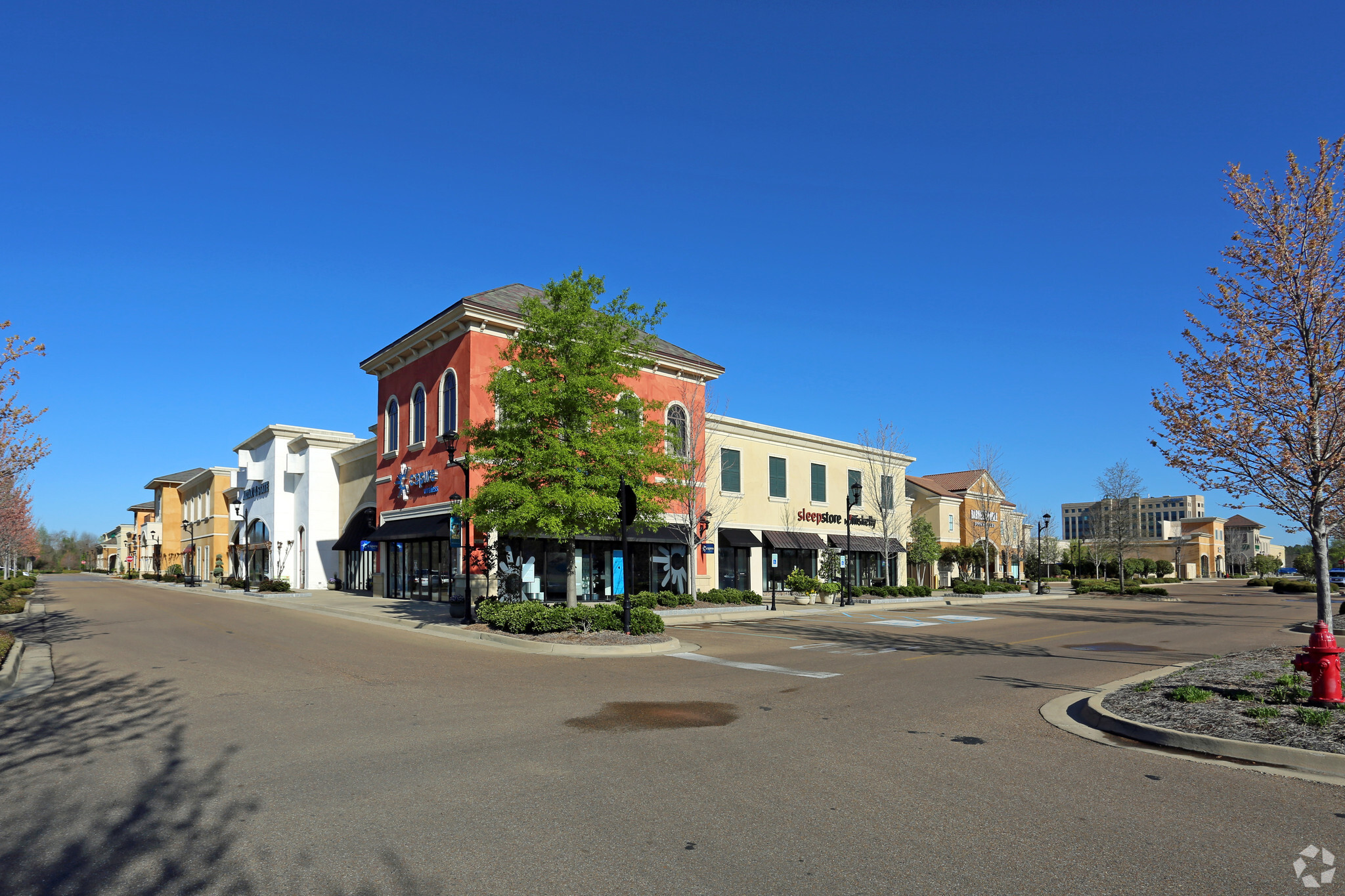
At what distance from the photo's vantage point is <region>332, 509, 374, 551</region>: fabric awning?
38.6 metres

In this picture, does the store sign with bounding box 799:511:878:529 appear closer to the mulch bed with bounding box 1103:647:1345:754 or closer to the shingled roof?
the shingled roof

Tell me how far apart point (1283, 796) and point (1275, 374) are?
10709mm

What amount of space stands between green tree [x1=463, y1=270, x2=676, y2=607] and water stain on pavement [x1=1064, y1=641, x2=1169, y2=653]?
34.7ft

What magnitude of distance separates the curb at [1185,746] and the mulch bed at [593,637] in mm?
9100

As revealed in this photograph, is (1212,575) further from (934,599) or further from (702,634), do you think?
(702,634)

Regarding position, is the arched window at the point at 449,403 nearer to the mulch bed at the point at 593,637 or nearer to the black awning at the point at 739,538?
the mulch bed at the point at 593,637

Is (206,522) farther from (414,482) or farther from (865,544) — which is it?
(865,544)

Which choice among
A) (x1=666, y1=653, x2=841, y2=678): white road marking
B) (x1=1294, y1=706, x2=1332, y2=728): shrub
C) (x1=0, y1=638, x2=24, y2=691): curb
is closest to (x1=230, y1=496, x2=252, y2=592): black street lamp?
(x1=0, y1=638, x2=24, y2=691): curb

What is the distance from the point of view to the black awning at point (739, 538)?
125 feet

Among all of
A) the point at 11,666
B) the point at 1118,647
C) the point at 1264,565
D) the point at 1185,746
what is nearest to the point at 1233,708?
the point at 1185,746

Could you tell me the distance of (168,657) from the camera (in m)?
15.1

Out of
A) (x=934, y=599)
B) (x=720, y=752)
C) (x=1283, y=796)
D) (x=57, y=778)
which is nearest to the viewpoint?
(x=1283, y=796)

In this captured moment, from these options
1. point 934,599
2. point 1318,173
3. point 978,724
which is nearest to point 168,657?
point 978,724

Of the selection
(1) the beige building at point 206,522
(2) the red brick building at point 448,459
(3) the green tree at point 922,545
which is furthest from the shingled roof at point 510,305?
(1) the beige building at point 206,522
